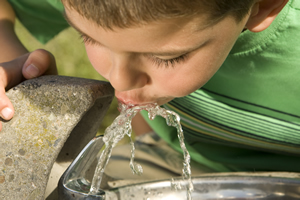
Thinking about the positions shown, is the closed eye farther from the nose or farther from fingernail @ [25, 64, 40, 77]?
fingernail @ [25, 64, 40, 77]

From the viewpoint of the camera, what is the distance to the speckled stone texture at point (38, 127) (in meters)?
0.45

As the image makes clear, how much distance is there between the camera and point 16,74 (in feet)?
2.04

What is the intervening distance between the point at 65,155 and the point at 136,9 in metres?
0.30

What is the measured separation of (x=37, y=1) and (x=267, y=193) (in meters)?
0.75

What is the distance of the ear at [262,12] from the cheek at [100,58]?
0.70 ft

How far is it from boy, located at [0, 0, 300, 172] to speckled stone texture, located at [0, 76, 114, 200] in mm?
25

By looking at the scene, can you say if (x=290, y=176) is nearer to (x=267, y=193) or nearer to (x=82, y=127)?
(x=267, y=193)

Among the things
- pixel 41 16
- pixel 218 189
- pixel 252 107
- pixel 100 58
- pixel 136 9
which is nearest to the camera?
pixel 136 9

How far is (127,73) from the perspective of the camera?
441 millimetres

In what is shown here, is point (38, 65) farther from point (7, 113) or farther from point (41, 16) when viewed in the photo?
point (41, 16)

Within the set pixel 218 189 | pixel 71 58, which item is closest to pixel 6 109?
pixel 218 189

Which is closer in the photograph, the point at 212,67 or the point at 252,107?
the point at 212,67

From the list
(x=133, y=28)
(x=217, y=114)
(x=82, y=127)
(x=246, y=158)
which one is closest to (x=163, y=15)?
(x=133, y=28)

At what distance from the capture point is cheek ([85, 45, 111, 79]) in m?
0.46
